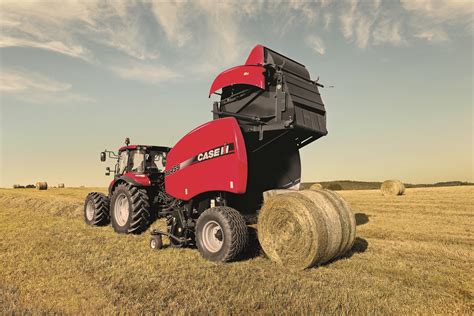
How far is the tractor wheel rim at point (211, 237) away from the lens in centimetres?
596

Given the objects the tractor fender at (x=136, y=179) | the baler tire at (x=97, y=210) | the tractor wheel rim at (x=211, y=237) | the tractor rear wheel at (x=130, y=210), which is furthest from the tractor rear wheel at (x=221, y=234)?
the baler tire at (x=97, y=210)

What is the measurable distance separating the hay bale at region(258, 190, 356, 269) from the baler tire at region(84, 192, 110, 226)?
6.19 metres

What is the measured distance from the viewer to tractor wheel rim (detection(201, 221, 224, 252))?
596 cm

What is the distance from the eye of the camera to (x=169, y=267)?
5246 millimetres

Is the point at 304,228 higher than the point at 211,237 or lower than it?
higher

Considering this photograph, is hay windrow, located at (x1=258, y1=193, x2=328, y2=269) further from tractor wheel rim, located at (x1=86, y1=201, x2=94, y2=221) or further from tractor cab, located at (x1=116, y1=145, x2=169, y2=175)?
tractor wheel rim, located at (x1=86, y1=201, x2=94, y2=221)

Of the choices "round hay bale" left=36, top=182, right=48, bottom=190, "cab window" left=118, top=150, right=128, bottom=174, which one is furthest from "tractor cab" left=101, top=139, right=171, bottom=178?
"round hay bale" left=36, top=182, right=48, bottom=190

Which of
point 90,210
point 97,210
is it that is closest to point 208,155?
point 97,210

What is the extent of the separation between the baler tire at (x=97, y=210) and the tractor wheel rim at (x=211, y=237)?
527cm

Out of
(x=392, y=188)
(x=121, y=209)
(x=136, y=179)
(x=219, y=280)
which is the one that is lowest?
(x=219, y=280)

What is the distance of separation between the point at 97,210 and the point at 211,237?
17.7 ft

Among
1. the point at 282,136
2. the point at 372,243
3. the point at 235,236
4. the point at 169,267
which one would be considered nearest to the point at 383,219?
the point at 372,243

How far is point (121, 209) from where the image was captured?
30.0 feet

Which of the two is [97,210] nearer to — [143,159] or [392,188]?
[143,159]
